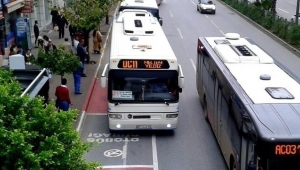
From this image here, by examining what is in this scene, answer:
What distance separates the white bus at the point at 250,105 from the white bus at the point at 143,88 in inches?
53.0

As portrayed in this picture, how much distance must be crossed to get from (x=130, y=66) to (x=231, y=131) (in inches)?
154

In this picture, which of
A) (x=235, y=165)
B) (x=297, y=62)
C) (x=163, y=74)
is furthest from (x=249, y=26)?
(x=235, y=165)

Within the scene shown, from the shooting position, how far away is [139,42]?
53.2 ft

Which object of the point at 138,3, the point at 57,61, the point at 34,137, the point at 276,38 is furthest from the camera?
the point at 276,38

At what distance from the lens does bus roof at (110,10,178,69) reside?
47.9ft

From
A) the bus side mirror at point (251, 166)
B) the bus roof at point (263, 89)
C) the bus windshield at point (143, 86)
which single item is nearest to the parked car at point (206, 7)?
the bus roof at point (263, 89)

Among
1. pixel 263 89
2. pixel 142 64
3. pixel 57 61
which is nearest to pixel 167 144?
pixel 142 64

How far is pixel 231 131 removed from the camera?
1194cm

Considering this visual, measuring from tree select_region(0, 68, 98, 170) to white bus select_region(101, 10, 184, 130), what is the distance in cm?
678

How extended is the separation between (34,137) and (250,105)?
5.11 meters

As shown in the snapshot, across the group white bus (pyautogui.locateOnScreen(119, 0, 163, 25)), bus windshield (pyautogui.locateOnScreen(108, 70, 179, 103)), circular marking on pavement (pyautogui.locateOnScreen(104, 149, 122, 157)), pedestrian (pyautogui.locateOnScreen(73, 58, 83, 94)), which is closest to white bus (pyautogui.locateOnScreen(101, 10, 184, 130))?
bus windshield (pyautogui.locateOnScreen(108, 70, 179, 103))

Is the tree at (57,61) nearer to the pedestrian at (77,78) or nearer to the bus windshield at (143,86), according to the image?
the pedestrian at (77,78)

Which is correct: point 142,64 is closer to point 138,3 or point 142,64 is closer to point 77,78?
point 77,78

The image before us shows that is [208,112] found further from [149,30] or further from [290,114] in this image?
[290,114]
